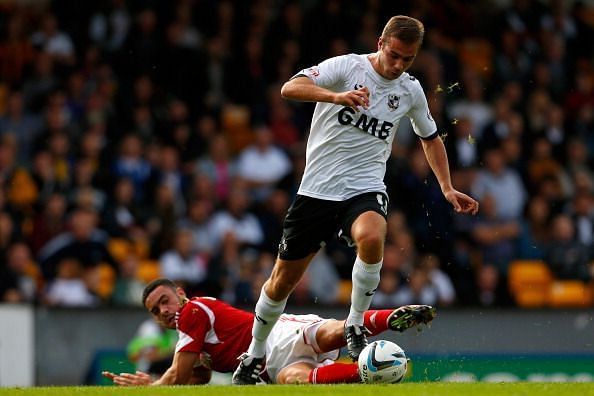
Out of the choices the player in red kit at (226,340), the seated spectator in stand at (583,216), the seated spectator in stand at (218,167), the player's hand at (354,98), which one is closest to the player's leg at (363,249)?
the player in red kit at (226,340)

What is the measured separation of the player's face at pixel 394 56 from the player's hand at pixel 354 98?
0.69 metres

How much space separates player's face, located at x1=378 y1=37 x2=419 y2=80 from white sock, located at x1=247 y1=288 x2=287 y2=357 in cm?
184

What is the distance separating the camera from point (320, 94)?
9.15 m

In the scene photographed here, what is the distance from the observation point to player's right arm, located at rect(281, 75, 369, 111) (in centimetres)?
889

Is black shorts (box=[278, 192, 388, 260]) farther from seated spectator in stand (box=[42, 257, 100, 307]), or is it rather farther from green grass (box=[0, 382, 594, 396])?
seated spectator in stand (box=[42, 257, 100, 307])

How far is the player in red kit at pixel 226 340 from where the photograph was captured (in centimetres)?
1053

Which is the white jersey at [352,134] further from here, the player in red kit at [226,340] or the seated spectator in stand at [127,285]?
the seated spectator in stand at [127,285]

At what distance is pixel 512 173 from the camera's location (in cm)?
1720

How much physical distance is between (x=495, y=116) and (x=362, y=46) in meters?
1.92

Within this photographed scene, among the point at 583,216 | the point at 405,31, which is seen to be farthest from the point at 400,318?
the point at 583,216

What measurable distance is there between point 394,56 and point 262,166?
7308 mm

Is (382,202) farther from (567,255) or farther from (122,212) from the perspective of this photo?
(567,255)

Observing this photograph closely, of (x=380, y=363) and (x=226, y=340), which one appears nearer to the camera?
(x=380, y=363)

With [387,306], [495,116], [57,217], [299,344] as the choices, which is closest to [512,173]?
[495,116]
